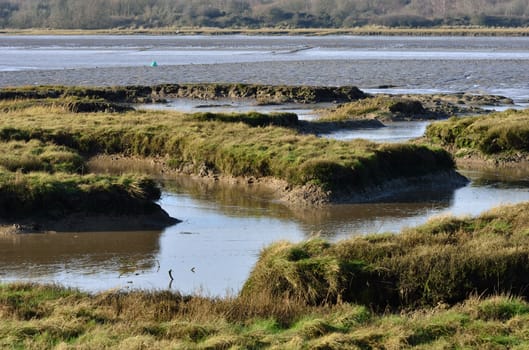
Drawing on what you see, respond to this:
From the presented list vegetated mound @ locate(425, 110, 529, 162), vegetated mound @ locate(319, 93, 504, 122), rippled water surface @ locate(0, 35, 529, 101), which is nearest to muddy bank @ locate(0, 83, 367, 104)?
vegetated mound @ locate(319, 93, 504, 122)

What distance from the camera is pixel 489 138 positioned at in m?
33.4

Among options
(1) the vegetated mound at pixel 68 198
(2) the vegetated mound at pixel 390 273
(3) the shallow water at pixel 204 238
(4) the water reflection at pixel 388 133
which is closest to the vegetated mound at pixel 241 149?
(3) the shallow water at pixel 204 238

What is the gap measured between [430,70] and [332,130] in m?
46.8

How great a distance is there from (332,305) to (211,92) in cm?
4928

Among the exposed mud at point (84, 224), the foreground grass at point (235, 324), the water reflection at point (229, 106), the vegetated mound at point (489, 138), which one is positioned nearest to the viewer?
the foreground grass at point (235, 324)

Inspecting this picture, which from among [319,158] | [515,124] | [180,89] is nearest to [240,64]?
[180,89]

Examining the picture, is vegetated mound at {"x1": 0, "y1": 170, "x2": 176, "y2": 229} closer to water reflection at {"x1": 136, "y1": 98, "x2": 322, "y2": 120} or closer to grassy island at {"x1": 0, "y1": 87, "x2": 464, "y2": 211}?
grassy island at {"x1": 0, "y1": 87, "x2": 464, "y2": 211}

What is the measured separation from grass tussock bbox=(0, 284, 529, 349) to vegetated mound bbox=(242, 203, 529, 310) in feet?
2.23

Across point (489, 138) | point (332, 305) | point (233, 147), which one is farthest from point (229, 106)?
point (332, 305)

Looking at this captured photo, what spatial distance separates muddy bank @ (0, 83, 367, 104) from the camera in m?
57.5

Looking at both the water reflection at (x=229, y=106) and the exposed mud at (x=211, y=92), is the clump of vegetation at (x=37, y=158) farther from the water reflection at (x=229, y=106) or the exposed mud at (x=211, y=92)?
the exposed mud at (x=211, y=92)

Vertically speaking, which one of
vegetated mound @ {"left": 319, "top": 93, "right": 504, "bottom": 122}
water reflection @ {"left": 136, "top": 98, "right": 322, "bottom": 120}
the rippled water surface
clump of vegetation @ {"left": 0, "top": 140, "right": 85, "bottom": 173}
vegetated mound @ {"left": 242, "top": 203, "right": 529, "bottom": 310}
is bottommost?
the rippled water surface

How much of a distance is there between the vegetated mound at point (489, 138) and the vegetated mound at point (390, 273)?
56.6 ft

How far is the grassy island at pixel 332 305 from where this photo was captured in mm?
11883
